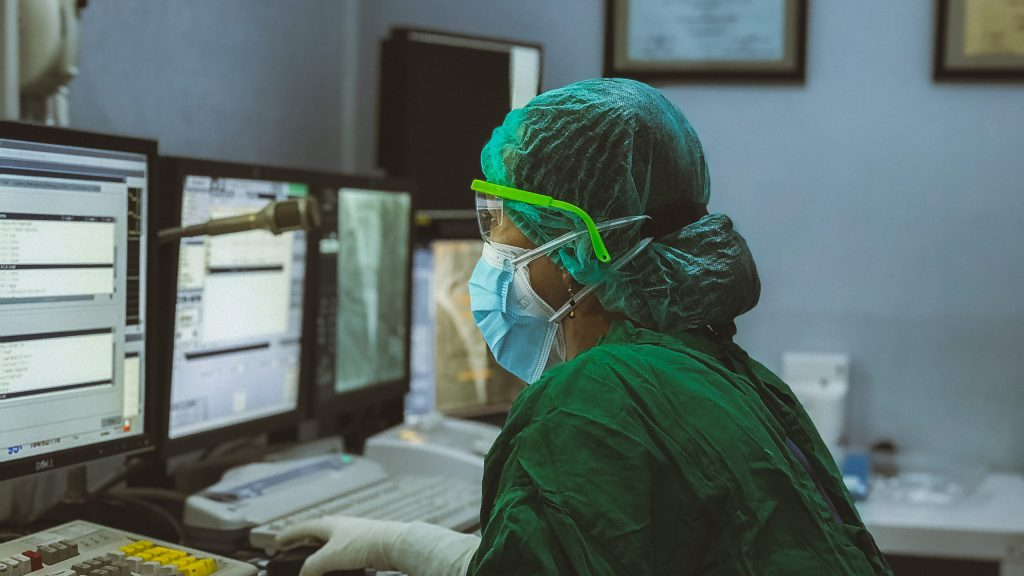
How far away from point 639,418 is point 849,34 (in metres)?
1.90

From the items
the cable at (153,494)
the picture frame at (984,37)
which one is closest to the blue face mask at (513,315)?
the cable at (153,494)

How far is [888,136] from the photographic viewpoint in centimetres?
253

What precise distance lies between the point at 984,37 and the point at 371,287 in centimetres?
160

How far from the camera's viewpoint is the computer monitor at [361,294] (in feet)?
5.84

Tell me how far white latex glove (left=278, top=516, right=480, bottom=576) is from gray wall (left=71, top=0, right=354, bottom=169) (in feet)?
3.21

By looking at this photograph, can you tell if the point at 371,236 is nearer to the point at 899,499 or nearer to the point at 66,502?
the point at 66,502

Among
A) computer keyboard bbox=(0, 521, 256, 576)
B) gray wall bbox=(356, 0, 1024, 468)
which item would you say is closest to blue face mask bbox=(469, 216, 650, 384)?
computer keyboard bbox=(0, 521, 256, 576)

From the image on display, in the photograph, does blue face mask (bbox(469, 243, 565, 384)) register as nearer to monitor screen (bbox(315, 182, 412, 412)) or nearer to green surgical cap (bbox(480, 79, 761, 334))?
green surgical cap (bbox(480, 79, 761, 334))

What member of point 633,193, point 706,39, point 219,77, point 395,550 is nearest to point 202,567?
point 395,550

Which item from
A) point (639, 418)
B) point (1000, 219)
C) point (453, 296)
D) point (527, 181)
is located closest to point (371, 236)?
point (453, 296)

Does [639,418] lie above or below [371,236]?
below

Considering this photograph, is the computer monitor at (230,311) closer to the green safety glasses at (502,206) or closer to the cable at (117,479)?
the cable at (117,479)

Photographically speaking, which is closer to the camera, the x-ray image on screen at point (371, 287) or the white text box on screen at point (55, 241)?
the white text box on screen at point (55, 241)

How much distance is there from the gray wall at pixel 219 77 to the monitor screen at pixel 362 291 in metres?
0.45
